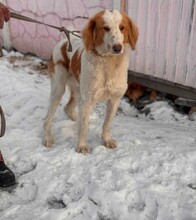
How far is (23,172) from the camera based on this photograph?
3.39 metres

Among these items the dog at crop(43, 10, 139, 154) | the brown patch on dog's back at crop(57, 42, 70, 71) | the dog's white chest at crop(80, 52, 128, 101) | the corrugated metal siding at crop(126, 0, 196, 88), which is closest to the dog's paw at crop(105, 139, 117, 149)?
the dog at crop(43, 10, 139, 154)

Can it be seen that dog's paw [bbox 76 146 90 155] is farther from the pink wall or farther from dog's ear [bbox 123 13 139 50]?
the pink wall

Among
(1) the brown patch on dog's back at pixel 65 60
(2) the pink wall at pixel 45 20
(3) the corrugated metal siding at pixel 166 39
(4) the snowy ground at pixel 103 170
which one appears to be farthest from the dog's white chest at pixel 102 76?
(2) the pink wall at pixel 45 20

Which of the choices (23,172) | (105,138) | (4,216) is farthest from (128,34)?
(4,216)

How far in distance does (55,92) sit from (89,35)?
0.94 meters

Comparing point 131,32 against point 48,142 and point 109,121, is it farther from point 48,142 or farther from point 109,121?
point 48,142

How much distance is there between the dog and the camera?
3.13 metres

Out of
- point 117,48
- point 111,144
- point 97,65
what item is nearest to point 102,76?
point 97,65

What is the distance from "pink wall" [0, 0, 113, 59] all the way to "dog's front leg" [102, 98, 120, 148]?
2263 millimetres

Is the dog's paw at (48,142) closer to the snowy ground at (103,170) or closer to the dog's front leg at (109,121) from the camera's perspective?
the snowy ground at (103,170)

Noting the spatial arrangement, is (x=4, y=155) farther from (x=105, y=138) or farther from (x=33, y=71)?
(x=33, y=71)

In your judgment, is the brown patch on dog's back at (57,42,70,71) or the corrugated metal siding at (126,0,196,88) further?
the corrugated metal siding at (126,0,196,88)

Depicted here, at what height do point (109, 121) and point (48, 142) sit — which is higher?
point (109, 121)

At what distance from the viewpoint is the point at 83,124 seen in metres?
3.60
